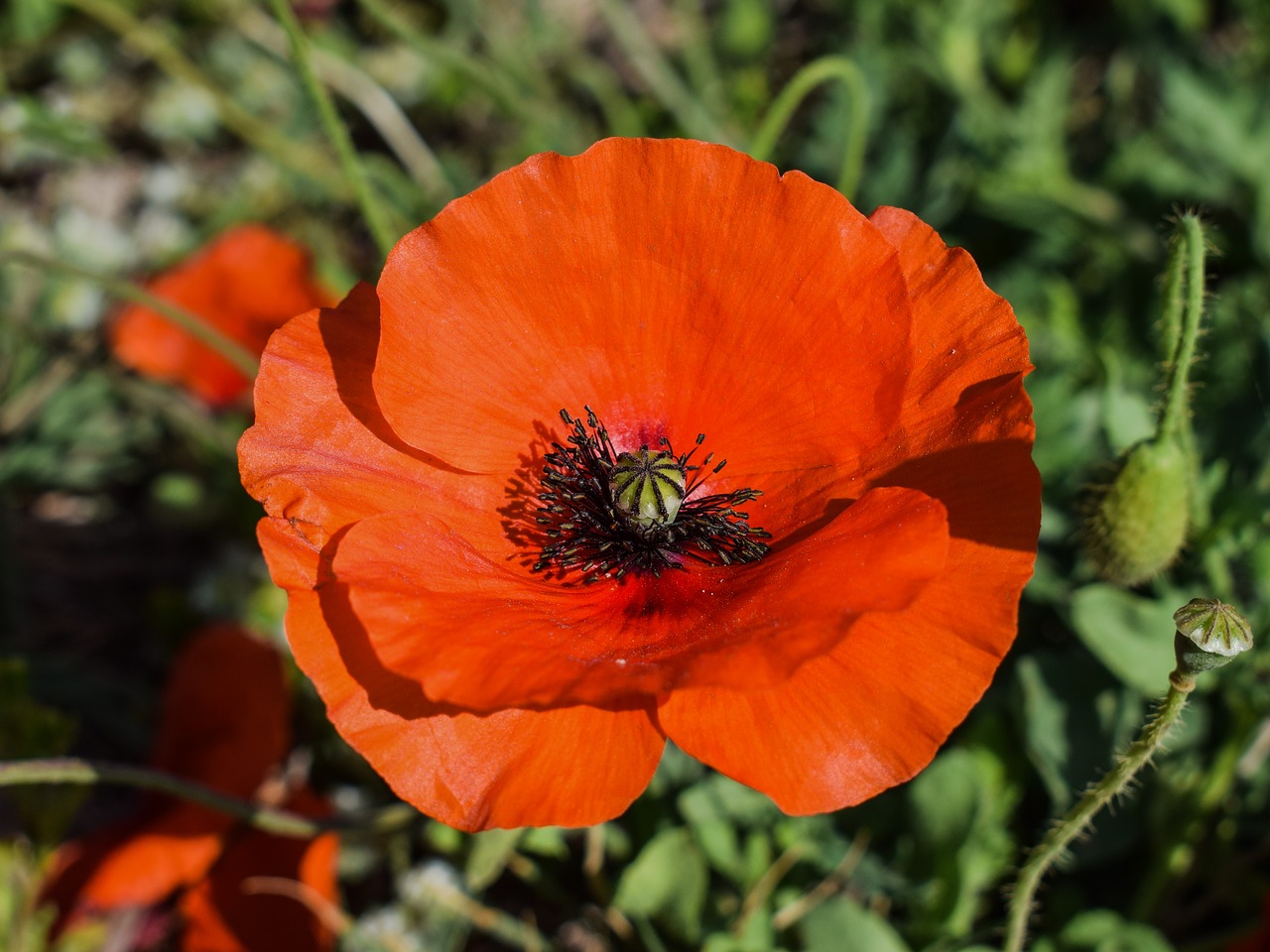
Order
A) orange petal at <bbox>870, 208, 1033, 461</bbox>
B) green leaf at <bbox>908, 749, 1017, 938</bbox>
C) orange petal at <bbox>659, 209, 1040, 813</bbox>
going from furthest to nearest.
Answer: green leaf at <bbox>908, 749, 1017, 938</bbox>, orange petal at <bbox>870, 208, 1033, 461</bbox>, orange petal at <bbox>659, 209, 1040, 813</bbox>

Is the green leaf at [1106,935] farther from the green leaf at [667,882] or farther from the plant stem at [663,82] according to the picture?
the plant stem at [663,82]

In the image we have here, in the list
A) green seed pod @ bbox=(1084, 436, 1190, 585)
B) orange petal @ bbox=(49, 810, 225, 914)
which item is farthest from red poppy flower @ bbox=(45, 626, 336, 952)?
green seed pod @ bbox=(1084, 436, 1190, 585)

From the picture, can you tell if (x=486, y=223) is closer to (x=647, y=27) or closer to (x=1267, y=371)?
(x=1267, y=371)

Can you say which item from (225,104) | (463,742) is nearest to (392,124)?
(225,104)

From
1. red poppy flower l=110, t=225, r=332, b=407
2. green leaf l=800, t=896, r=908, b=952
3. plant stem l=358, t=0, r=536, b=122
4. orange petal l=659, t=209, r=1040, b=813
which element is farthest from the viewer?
red poppy flower l=110, t=225, r=332, b=407

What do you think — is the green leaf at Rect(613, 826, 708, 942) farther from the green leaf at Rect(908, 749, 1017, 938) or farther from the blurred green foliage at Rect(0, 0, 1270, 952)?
the green leaf at Rect(908, 749, 1017, 938)

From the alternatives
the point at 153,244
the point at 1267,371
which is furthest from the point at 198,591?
the point at 1267,371

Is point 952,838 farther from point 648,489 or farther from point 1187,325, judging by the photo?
point 1187,325
